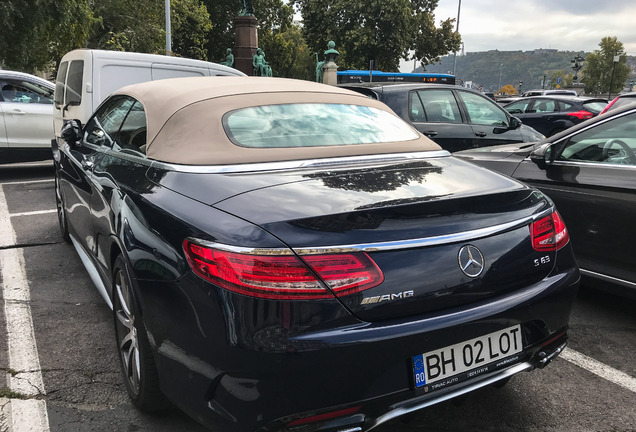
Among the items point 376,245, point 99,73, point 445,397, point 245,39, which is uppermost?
point 245,39

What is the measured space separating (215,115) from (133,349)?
1.20m

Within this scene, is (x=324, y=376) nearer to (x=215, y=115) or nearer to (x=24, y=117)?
(x=215, y=115)

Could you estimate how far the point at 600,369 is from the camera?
3.30 m

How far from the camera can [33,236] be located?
5.96 m

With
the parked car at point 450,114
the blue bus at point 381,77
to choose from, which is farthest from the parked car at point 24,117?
the blue bus at point 381,77

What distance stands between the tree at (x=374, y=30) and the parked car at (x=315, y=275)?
132 feet

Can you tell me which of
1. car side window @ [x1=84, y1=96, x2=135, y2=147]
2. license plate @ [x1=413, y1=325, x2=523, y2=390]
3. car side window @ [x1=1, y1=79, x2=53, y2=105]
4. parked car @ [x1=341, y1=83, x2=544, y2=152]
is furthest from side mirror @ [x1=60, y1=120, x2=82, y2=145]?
car side window @ [x1=1, y1=79, x2=53, y2=105]

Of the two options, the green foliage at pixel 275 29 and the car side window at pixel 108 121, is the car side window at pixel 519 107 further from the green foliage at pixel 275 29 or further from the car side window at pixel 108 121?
the green foliage at pixel 275 29

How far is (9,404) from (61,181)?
2.51 meters

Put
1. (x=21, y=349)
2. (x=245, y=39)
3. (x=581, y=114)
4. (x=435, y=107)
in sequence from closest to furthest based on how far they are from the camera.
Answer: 1. (x=21, y=349)
2. (x=435, y=107)
3. (x=581, y=114)
4. (x=245, y=39)

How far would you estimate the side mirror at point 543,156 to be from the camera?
166 inches

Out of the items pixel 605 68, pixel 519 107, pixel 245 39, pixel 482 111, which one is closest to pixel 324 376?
pixel 482 111

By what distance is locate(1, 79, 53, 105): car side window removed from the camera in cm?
944

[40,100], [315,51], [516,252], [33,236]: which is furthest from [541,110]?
[315,51]
